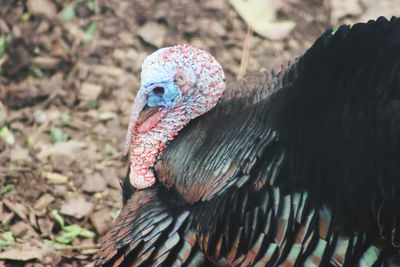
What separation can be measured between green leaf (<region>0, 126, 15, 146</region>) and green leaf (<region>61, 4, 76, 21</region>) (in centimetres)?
91

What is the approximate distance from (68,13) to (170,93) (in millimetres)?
1814

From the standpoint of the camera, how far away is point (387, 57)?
1.61 metres

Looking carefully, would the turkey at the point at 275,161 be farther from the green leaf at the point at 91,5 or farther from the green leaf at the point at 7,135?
the green leaf at the point at 91,5

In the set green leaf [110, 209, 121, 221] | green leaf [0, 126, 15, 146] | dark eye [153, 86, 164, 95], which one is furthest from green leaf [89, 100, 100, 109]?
dark eye [153, 86, 164, 95]

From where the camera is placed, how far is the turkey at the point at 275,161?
1570 mm

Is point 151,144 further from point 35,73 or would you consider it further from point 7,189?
point 35,73

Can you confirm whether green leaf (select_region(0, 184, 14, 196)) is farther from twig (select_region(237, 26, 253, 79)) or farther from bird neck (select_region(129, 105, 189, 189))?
twig (select_region(237, 26, 253, 79))

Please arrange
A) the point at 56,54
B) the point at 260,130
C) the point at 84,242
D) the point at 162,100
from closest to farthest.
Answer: the point at 260,130, the point at 162,100, the point at 84,242, the point at 56,54

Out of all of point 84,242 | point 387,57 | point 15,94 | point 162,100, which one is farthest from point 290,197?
point 15,94

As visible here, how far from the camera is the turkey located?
5.15 ft

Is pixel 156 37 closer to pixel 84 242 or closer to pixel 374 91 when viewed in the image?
pixel 84 242

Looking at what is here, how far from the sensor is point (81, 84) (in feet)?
10.7

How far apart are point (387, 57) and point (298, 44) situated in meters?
2.06

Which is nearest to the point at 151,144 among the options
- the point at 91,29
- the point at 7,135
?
the point at 7,135
